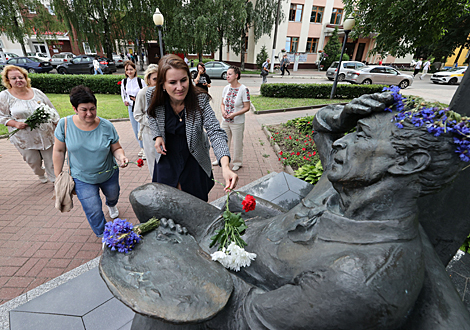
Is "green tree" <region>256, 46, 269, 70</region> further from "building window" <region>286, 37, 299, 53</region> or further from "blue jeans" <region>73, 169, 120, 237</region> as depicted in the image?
"blue jeans" <region>73, 169, 120, 237</region>

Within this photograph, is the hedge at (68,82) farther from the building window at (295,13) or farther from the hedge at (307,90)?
the building window at (295,13)

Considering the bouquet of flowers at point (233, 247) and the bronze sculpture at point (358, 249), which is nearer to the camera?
the bronze sculpture at point (358, 249)

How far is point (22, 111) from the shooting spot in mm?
3965

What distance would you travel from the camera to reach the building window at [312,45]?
28750 millimetres

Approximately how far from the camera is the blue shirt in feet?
9.09

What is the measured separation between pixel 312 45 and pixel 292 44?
2721 millimetres

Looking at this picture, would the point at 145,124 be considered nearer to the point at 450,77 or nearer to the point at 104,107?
the point at 104,107

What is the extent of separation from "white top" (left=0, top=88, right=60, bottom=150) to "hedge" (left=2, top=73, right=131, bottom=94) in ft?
32.3

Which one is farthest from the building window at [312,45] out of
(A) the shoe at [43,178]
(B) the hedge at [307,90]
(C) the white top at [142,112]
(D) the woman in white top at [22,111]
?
(A) the shoe at [43,178]

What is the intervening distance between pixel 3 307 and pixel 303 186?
329cm

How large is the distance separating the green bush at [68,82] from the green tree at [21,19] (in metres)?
10.4

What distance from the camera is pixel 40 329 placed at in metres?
1.90

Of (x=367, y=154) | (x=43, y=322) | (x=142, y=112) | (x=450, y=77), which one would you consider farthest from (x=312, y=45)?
(x=43, y=322)

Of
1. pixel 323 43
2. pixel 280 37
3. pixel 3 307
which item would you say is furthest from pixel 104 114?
pixel 323 43
